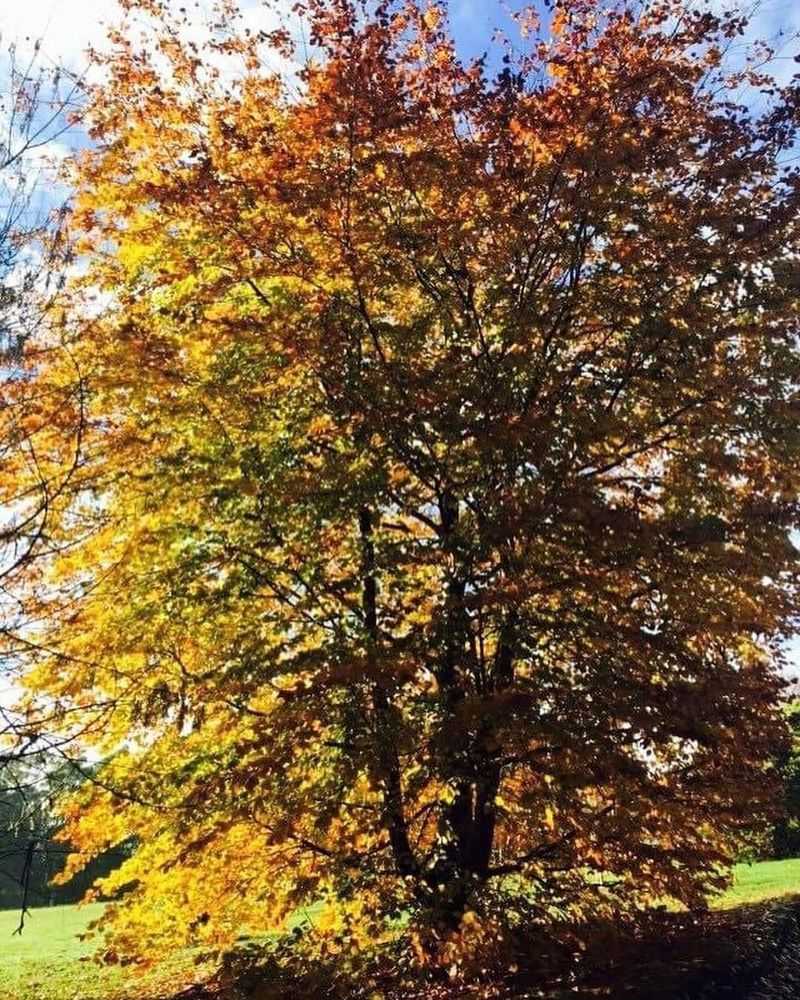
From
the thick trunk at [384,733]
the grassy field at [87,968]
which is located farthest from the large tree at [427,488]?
the grassy field at [87,968]

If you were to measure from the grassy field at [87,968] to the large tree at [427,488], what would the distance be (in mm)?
2810

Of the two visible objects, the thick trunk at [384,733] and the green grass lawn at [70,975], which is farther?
the green grass lawn at [70,975]

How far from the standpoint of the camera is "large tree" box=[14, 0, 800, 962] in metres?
7.46

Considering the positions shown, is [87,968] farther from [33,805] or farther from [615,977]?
[615,977]

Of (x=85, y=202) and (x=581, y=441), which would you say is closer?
(x=581, y=441)

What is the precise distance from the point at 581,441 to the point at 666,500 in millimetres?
1760

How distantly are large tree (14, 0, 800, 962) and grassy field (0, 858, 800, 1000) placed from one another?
9.22ft

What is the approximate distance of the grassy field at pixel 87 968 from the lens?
1222 cm

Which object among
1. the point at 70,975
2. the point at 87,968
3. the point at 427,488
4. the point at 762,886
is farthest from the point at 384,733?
the point at 762,886

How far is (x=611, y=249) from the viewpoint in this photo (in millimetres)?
8719

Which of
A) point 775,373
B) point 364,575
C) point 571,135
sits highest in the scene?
point 571,135

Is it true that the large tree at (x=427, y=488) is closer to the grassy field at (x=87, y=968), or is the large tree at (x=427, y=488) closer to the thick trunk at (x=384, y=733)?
the thick trunk at (x=384, y=733)

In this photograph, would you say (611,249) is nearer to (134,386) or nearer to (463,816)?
(134,386)

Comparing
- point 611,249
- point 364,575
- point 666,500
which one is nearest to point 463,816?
point 364,575
